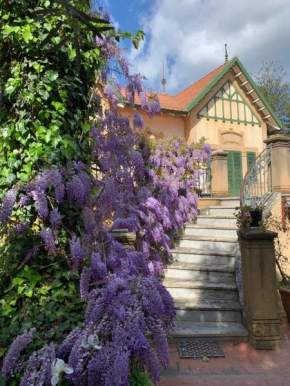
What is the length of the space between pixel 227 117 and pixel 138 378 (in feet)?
44.0

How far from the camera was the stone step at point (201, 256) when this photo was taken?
5.26 metres

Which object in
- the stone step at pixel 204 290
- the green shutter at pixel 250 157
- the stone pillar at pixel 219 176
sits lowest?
the stone step at pixel 204 290

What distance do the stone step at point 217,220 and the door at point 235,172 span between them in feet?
21.3

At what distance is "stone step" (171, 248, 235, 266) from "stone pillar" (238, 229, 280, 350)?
4.42 feet

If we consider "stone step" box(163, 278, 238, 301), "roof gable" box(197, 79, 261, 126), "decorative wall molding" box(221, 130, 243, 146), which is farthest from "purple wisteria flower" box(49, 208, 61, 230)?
"decorative wall molding" box(221, 130, 243, 146)

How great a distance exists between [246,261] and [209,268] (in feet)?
3.71

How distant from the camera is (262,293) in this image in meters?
3.76

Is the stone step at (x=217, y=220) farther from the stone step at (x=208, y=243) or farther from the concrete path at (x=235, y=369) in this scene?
the concrete path at (x=235, y=369)

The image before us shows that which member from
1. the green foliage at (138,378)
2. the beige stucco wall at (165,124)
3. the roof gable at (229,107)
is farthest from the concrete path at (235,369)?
the roof gable at (229,107)

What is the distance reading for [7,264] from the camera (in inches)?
94.0

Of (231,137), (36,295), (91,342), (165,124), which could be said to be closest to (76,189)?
(36,295)

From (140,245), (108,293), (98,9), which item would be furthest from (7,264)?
(98,9)

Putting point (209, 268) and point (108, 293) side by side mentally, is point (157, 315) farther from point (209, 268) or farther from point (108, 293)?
point (209, 268)

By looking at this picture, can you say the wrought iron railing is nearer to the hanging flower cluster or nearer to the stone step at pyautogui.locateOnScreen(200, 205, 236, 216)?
the stone step at pyautogui.locateOnScreen(200, 205, 236, 216)
